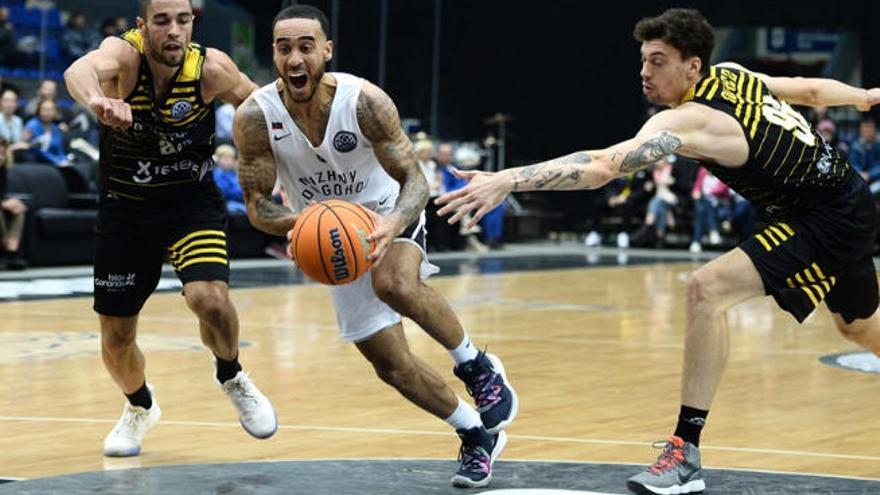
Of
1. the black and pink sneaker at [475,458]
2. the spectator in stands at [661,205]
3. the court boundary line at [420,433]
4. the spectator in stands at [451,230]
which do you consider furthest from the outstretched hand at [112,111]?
the spectator in stands at [661,205]

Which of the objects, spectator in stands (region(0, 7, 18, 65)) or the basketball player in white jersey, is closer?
the basketball player in white jersey

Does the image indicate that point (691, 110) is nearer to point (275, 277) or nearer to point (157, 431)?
point (157, 431)

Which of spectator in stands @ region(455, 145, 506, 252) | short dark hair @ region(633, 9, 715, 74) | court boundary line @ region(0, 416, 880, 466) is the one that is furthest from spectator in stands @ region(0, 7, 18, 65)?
short dark hair @ region(633, 9, 715, 74)

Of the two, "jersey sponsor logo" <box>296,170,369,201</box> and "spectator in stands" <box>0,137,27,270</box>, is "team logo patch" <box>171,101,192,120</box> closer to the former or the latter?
"jersey sponsor logo" <box>296,170,369,201</box>

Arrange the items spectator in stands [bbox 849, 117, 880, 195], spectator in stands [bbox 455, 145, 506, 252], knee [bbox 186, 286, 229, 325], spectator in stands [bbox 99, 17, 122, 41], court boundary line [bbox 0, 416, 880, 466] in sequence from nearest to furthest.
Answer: knee [bbox 186, 286, 229, 325] → court boundary line [bbox 0, 416, 880, 466] → spectator in stands [bbox 99, 17, 122, 41] → spectator in stands [bbox 849, 117, 880, 195] → spectator in stands [bbox 455, 145, 506, 252]

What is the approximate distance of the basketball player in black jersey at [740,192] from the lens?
5.99 metres

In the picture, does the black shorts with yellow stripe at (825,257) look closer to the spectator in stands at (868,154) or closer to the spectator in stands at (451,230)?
the spectator in stands at (451,230)

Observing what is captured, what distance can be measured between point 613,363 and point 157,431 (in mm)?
3713

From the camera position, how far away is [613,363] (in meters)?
10.2

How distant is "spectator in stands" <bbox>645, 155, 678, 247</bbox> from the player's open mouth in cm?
1733

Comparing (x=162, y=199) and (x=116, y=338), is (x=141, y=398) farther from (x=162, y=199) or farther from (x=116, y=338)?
(x=162, y=199)

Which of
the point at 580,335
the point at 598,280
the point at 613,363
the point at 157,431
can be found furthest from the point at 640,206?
the point at 157,431

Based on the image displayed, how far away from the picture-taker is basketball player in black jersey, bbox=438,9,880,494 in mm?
5992

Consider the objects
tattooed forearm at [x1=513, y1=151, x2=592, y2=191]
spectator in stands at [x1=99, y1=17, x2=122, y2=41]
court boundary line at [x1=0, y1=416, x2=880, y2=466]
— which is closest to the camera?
tattooed forearm at [x1=513, y1=151, x2=592, y2=191]
